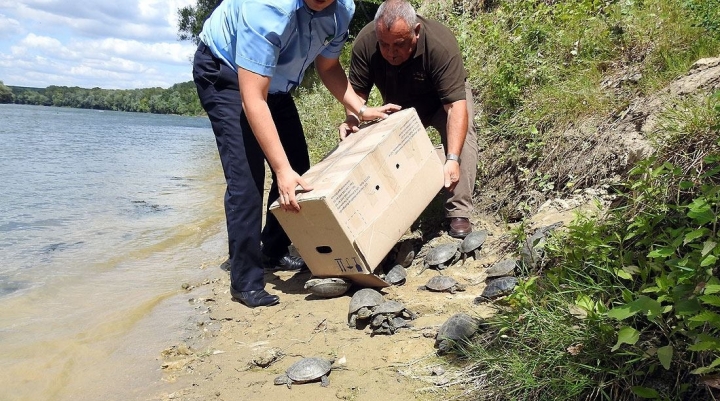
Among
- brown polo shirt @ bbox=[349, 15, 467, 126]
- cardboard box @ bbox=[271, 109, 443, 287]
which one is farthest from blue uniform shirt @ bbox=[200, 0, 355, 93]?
cardboard box @ bbox=[271, 109, 443, 287]

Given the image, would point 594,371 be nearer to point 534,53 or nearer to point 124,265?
point 534,53

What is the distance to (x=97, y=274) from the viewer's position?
509 centimetres

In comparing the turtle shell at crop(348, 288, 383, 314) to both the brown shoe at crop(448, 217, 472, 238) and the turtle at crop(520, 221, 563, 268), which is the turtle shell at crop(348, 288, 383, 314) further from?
the brown shoe at crop(448, 217, 472, 238)

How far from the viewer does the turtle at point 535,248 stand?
303cm

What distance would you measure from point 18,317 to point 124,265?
132 cm

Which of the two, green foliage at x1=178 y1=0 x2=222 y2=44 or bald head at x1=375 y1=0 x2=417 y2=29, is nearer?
bald head at x1=375 y1=0 x2=417 y2=29

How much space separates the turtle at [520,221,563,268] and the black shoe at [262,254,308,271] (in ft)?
6.13

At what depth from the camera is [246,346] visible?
3.27 meters

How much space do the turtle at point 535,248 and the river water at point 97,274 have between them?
201cm

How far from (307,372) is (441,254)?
1.53 meters

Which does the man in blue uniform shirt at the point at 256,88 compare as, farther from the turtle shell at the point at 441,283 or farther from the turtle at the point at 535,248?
the turtle at the point at 535,248

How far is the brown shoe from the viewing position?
4250mm

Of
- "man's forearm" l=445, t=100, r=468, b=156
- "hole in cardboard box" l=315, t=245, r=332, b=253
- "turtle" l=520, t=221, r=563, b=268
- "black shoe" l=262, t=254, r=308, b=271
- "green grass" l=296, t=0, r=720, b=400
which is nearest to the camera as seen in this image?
"green grass" l=296, t=0, r=720, b=400

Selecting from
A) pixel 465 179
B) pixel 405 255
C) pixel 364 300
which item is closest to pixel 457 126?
pixel 465 179
